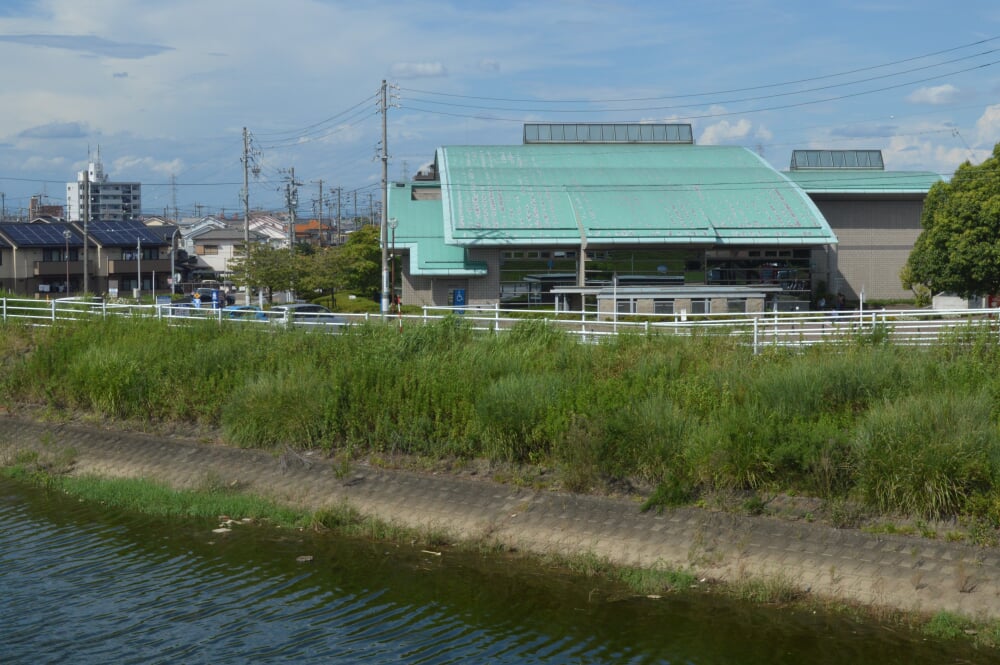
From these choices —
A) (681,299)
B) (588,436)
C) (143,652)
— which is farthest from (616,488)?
(681,299)

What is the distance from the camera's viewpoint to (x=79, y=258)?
69.2 m

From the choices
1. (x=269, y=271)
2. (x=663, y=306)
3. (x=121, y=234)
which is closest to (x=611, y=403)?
(x=663, y=306)

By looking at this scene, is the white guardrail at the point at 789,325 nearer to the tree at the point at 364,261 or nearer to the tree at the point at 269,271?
the tree at the point at 269,271

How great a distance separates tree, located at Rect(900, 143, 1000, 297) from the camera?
38500mm

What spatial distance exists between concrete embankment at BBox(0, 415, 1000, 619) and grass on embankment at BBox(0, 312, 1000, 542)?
57cm

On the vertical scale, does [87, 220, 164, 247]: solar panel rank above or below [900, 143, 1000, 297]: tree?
above

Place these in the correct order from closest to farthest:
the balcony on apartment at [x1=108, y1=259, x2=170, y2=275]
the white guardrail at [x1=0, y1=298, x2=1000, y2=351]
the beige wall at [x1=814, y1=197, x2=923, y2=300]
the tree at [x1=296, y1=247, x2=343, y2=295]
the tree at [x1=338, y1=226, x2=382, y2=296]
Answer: the white guardrail at [x1=0, y1=298, x2=1000, y2=351]
the beige wall at [x1=814, y1=197, x2=923, y2=300]
the tree at [x1=296, y1=247, x2=343, y2=295]
the tree at [x1=338, y1=226, x2=382, y2=296]
the balcony on apartment at [x1=108, y1=259, x2=170, y2=275]

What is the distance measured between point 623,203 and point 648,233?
3.34m

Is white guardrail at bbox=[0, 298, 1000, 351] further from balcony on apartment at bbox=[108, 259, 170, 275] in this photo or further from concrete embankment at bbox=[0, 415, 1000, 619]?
balcony on apartment at bbox=[108, 259, 170, 275]

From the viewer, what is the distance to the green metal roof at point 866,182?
179 feet

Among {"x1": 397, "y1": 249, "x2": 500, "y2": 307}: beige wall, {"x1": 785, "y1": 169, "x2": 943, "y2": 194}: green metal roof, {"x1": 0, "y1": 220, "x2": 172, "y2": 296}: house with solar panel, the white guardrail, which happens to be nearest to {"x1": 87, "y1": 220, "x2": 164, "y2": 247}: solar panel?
{"x1": 0, "y1": 220, "x2": 172, "y2": 296}: house with solar panel

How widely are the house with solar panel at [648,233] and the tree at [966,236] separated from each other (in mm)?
6766

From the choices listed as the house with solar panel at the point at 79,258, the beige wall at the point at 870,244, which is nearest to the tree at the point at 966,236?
the beige wall at the point at 870,244

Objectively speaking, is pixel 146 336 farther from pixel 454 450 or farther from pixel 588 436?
pixel 588 436
